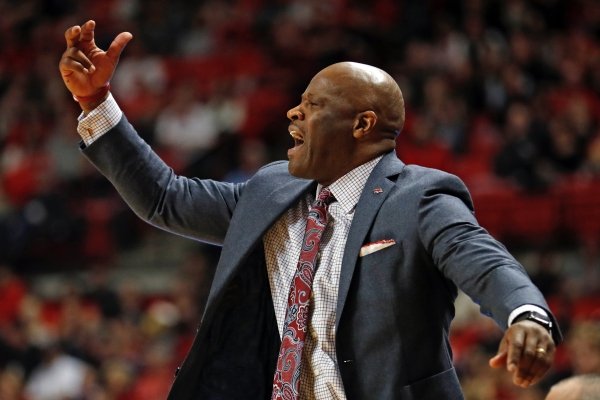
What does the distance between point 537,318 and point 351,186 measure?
834 mm

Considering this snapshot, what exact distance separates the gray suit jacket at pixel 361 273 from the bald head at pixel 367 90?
0.44ft

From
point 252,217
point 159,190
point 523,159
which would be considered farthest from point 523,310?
point 523,159

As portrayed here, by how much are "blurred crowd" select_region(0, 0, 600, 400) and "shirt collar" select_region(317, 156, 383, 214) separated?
3.46 m

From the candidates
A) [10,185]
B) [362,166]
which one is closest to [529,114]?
[10,185]

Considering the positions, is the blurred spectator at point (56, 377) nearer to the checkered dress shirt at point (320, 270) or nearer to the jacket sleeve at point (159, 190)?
the jacket sleeve at point (159, 190)

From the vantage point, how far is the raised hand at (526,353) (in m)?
2.32

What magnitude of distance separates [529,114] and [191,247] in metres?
3.25

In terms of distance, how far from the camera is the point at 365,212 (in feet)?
9.75

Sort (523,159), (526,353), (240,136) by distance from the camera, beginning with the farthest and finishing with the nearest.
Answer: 1. (240,136)
2. (523,159)
3. (526,353)

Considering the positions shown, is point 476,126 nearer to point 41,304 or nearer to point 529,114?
point 529,114

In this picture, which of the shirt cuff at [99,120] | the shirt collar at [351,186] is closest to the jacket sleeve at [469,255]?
the shirt collar at [351,186]

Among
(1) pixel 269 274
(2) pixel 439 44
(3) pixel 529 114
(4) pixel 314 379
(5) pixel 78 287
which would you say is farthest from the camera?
(2) pixel 439 44

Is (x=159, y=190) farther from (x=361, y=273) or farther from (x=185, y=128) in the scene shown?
(x=185, y=128)

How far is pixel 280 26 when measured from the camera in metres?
11.2
